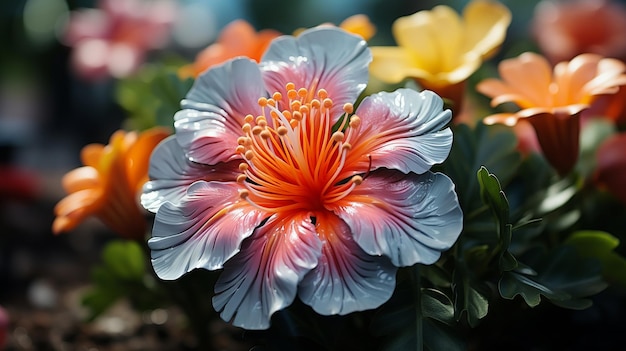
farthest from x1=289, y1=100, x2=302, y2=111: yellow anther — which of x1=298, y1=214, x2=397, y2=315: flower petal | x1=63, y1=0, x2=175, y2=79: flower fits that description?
x1=63, y1=0, x2=175, y2=79: flower

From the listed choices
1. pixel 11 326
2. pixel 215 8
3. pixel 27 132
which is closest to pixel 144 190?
pixel 11 326

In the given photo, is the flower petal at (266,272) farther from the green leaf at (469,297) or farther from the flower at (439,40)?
the flower at (439,40)

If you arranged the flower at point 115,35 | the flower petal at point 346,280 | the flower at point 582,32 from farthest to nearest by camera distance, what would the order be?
1. the flower at point 115,35
2. the flower at point 582,32
3. the flower petal at point 346,280

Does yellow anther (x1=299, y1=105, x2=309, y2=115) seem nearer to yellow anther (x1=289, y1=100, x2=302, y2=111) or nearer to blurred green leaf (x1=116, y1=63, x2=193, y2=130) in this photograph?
yellow anther (x1=289, y1=100, x2=302, y2=111)

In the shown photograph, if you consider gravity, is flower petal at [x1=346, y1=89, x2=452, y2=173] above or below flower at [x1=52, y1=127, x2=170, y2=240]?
above

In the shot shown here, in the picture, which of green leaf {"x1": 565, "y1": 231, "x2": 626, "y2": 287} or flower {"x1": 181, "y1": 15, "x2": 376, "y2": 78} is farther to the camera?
flower {"x1": 181, "y1": 15, "x2": 376, "y2": 78}

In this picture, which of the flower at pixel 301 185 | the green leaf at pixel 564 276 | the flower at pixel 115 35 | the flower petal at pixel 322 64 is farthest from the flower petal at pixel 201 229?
the flower at pixel 115 35

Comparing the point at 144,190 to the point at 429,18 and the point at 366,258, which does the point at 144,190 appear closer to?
the point at 366,258
